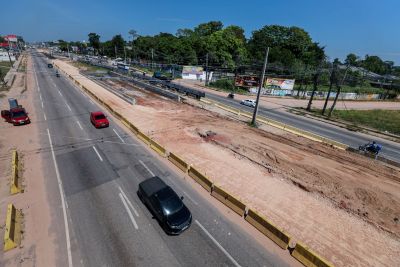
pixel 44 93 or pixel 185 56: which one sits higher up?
pixel 185 56

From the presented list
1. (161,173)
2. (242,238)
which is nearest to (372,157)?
(242,238)

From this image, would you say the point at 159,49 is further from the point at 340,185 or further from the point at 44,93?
the point at 340,185

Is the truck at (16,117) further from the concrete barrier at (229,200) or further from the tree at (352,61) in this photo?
the tree at (352,61)

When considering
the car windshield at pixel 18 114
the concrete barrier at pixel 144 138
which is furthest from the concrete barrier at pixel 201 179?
the car windshield at pixel 18 114

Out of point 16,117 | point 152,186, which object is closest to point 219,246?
point 152,186

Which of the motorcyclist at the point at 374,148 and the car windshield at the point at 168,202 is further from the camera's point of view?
the motorcyclist at the point at 374,148

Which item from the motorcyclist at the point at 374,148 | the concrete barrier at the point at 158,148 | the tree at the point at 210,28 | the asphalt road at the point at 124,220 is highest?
the tree at the point at 210,28

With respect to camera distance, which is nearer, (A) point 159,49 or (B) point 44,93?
(B) point 44,93

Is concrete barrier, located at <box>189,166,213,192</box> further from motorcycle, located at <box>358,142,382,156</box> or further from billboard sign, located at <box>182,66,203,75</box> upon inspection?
billboard sign, located at <box>182,66,203,75</box>
